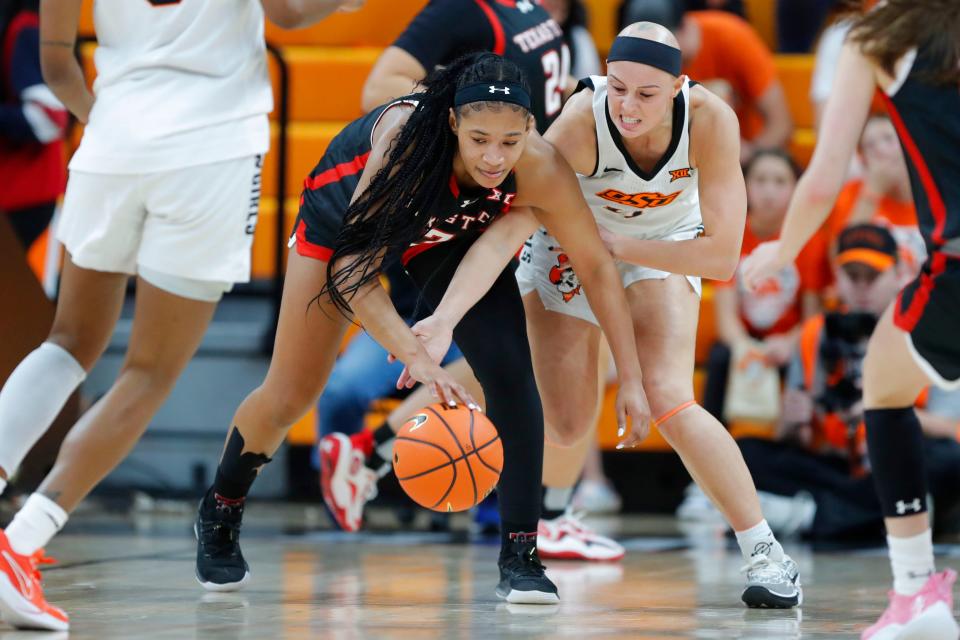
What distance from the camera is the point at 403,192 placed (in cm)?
384

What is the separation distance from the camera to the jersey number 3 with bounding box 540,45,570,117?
17.9 feet

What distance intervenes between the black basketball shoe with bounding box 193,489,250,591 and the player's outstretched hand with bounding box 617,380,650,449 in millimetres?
1232

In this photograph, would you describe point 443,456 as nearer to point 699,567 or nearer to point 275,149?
point 699,567

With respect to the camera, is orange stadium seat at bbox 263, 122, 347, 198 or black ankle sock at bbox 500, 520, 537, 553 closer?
black ankle sock at bbox 500, 520, 537, 553

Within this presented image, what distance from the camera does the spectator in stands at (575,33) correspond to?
780cm

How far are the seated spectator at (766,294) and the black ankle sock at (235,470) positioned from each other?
3.42 m

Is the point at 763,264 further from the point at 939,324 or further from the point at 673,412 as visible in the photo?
the point at 939,324

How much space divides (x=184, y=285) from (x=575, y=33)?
4261 mm

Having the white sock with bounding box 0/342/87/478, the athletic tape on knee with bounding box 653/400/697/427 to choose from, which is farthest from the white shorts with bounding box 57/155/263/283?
the athletic tape on knee with bounding box 653/400/697/427

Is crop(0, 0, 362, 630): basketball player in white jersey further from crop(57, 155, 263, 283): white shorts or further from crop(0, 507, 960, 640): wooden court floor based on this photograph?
crop(0, 507, 960, 640): wooden court floor

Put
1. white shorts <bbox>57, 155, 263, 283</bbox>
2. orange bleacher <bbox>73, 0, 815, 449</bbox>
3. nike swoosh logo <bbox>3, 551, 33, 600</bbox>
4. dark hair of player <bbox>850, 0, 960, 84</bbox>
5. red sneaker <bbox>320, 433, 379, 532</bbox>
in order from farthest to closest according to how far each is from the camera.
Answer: orange bleacher <bbox>73, 0, 815, 449</bbox>
red sneaker <bbox>320, 433, 379, 532</bbox>
white shorts <bbox>57, 155, 263, 283</bbox>
nike swoosh logo <bbox>3, 551, 33, 600</bbox>
dark hair of player <bbox>850, 0, 960, 84</bbox>

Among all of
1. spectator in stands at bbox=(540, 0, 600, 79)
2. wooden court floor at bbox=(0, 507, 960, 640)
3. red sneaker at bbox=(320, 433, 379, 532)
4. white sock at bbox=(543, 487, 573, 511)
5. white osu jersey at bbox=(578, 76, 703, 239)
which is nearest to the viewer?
wooden court floor at bbox=(0, 507, 960, 640)

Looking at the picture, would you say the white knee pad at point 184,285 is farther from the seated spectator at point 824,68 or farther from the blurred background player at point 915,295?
the seated spectator at point 824,68

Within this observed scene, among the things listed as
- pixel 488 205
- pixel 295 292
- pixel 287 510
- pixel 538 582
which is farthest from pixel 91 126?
pixel 287 510
